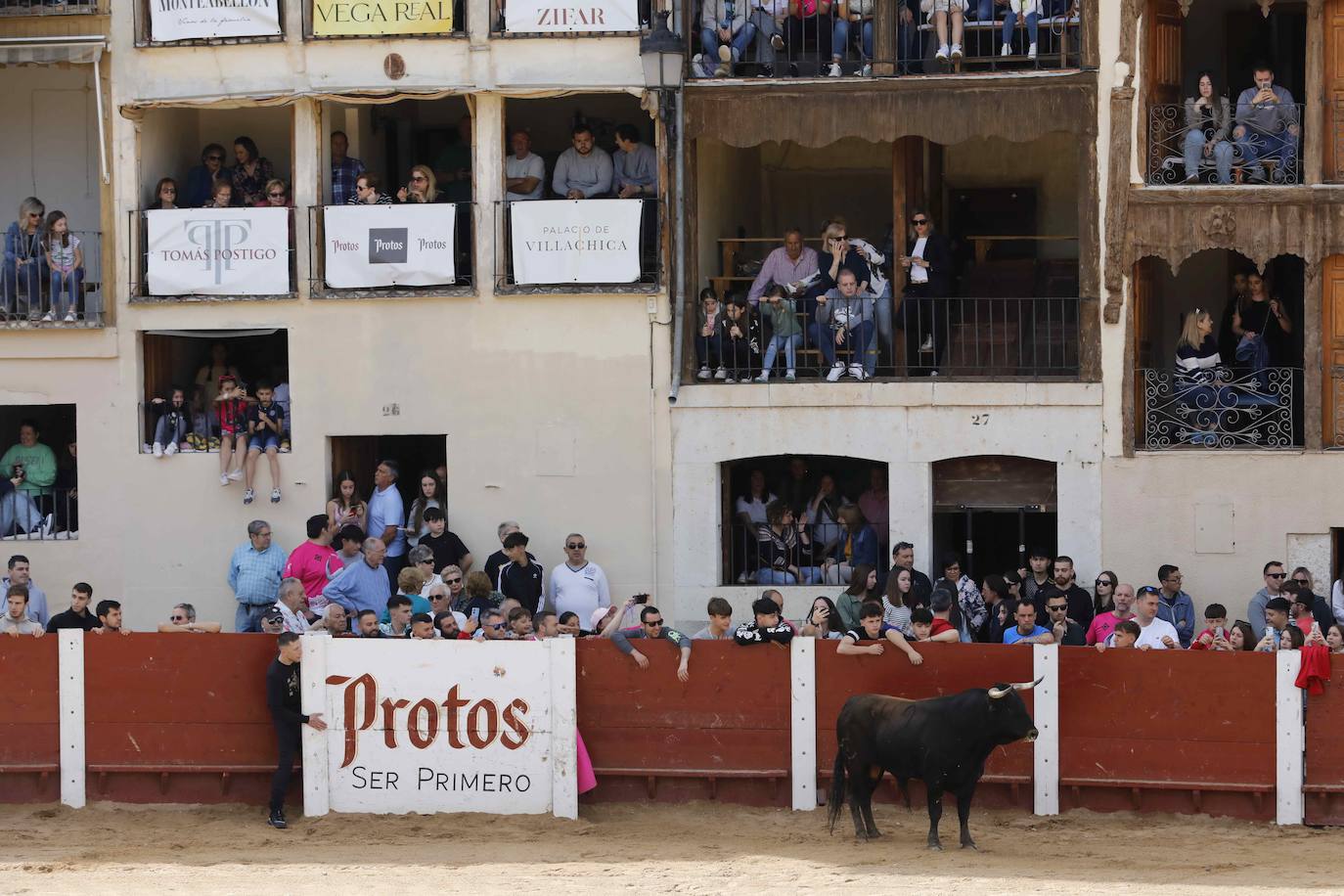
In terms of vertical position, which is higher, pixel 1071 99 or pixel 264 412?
pixel 1071 99

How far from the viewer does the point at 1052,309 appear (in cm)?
2297

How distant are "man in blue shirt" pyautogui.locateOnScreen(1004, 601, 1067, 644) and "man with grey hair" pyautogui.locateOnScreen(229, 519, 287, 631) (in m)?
6.94

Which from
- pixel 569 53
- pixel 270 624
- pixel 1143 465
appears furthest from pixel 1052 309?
pixel 270 624

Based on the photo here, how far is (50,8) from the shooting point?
22.5m

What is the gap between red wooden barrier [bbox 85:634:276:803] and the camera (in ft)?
59.7

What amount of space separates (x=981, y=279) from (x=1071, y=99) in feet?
8.36

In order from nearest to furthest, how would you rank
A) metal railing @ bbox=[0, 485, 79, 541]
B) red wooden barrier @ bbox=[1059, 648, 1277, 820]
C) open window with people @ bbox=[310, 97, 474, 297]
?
red wooden barrier @ bbox=[1059, 648, 1277, 820]
open window with people @ bbox=[310, 97, 474, 297]
metal railing @ bbox=[0, 485, 79, 541]

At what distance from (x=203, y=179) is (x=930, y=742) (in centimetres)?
1049

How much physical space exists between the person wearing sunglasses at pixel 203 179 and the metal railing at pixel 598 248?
9.77ft

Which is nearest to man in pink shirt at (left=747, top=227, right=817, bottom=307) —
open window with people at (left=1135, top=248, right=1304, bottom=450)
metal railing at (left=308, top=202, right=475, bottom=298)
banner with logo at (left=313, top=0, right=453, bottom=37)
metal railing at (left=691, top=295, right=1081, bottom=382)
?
metal railing at (left=691, top=295, right=1081, bottom=382)

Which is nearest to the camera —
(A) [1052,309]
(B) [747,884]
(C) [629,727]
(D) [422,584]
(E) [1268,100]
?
(B) [747,884]

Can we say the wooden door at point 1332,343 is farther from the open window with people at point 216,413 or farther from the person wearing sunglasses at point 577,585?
Result: the open window with people at point 216,413

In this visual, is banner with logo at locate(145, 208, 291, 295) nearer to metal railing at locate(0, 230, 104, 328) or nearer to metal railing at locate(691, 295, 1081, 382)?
metal railing at locate(0, 230, 104, 328)

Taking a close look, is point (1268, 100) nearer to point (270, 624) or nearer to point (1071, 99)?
point (1071, 99)
